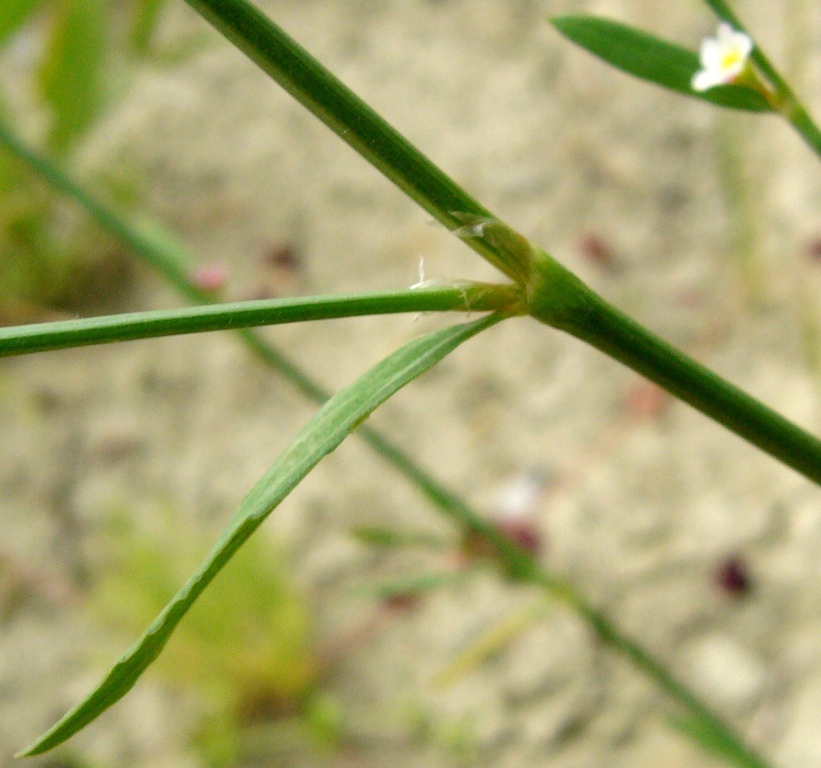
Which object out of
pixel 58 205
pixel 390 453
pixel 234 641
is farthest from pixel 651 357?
pixel 58 205

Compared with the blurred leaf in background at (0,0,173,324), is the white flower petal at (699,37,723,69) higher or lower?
lower

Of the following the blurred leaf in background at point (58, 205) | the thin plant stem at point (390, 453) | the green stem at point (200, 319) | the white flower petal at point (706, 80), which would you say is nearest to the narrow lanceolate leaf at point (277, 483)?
the green stem at point (200, 319)

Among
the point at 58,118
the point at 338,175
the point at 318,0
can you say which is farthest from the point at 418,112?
the point at 58,118

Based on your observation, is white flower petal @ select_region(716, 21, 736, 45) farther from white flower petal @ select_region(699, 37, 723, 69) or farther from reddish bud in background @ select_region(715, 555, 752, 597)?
reddish bud in background @ select_region(715, 555, 752, 597)

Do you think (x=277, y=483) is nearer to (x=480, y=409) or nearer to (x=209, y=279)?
(x=209, y=279)

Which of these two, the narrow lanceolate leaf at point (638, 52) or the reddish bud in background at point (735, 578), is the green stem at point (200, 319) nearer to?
the narrow lanceolate leaf at point (638, 52)

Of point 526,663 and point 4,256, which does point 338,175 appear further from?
point 526,663

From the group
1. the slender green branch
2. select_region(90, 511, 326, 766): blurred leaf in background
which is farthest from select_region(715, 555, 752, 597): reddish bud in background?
the slender green branch
